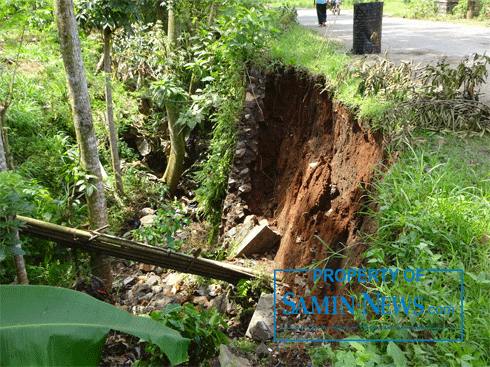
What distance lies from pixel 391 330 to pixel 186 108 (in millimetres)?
5689

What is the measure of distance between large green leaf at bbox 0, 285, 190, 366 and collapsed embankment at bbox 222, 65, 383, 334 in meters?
1.77

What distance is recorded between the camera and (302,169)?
5598 mm

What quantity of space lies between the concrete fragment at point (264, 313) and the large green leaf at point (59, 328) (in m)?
1.52

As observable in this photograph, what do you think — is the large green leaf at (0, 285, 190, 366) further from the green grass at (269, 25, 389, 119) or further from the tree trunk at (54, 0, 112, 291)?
the green grass at (269, 25, 389, 119)

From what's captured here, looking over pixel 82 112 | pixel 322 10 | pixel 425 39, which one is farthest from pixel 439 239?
pixel 322 10

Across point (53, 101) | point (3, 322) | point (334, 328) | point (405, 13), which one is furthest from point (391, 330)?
point (405, 13)

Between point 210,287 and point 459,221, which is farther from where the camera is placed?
point 210,287

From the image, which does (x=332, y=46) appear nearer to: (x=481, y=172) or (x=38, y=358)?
(x=481, y=172)

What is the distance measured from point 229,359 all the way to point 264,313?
2.86 feet

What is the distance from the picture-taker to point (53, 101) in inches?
304

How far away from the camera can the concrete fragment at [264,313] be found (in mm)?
3891

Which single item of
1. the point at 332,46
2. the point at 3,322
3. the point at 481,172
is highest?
the point at 332,46

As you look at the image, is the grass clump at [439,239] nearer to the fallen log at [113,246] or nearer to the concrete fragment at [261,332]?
the concrete fragment at [261,332]

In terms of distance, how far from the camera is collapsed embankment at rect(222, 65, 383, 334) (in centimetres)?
404
